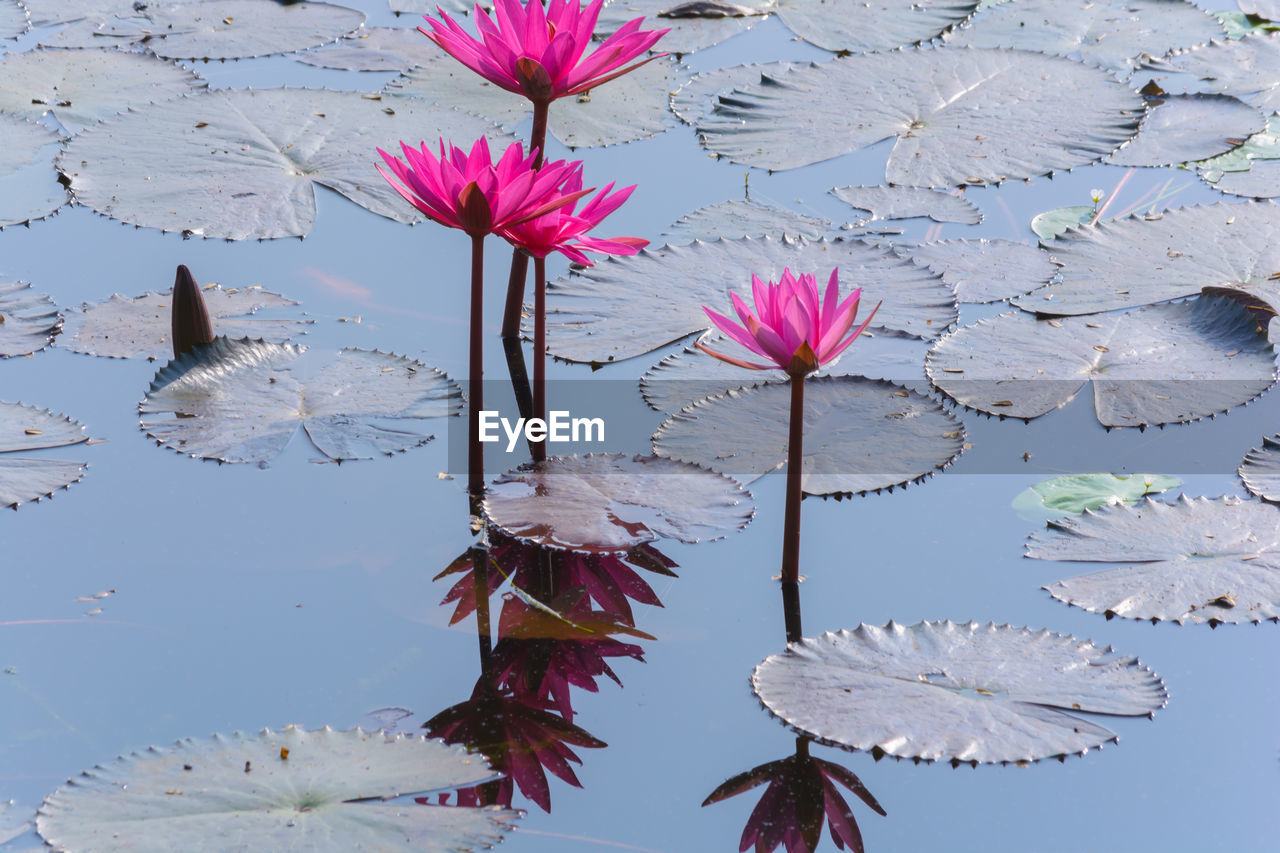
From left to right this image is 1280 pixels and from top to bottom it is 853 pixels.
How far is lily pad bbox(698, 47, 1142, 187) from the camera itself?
3426 millimetres

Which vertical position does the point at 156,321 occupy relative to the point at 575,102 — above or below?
below

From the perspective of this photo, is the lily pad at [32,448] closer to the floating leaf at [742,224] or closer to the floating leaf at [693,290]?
the floating leaf at [693,290]

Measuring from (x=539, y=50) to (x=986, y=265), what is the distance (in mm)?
1274

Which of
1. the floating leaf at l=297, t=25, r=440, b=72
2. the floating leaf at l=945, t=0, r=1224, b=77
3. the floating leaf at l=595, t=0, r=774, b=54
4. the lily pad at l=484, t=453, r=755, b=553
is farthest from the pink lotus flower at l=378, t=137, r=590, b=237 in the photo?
the floating leaf at l=945, t=0, r=1224, b=77

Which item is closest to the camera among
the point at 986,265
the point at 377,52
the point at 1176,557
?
the point at 1176,557

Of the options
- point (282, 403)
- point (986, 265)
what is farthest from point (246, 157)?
point (986, 265)

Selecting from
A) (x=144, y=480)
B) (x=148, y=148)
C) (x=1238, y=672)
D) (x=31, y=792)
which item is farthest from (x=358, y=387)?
(x=1238, y=672)

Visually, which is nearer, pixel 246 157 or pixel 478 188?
pixel 478 188

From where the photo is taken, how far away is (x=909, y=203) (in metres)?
3.25

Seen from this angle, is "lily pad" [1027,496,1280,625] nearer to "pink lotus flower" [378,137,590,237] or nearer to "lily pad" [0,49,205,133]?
"pink lotus flower" [378,137,590,237]

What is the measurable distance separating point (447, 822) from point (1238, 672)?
3.97ft

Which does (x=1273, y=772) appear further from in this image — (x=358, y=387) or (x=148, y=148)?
(x=148, y=148)

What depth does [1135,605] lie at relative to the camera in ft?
6.40

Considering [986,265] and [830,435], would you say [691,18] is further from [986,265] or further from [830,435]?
[830,435]
